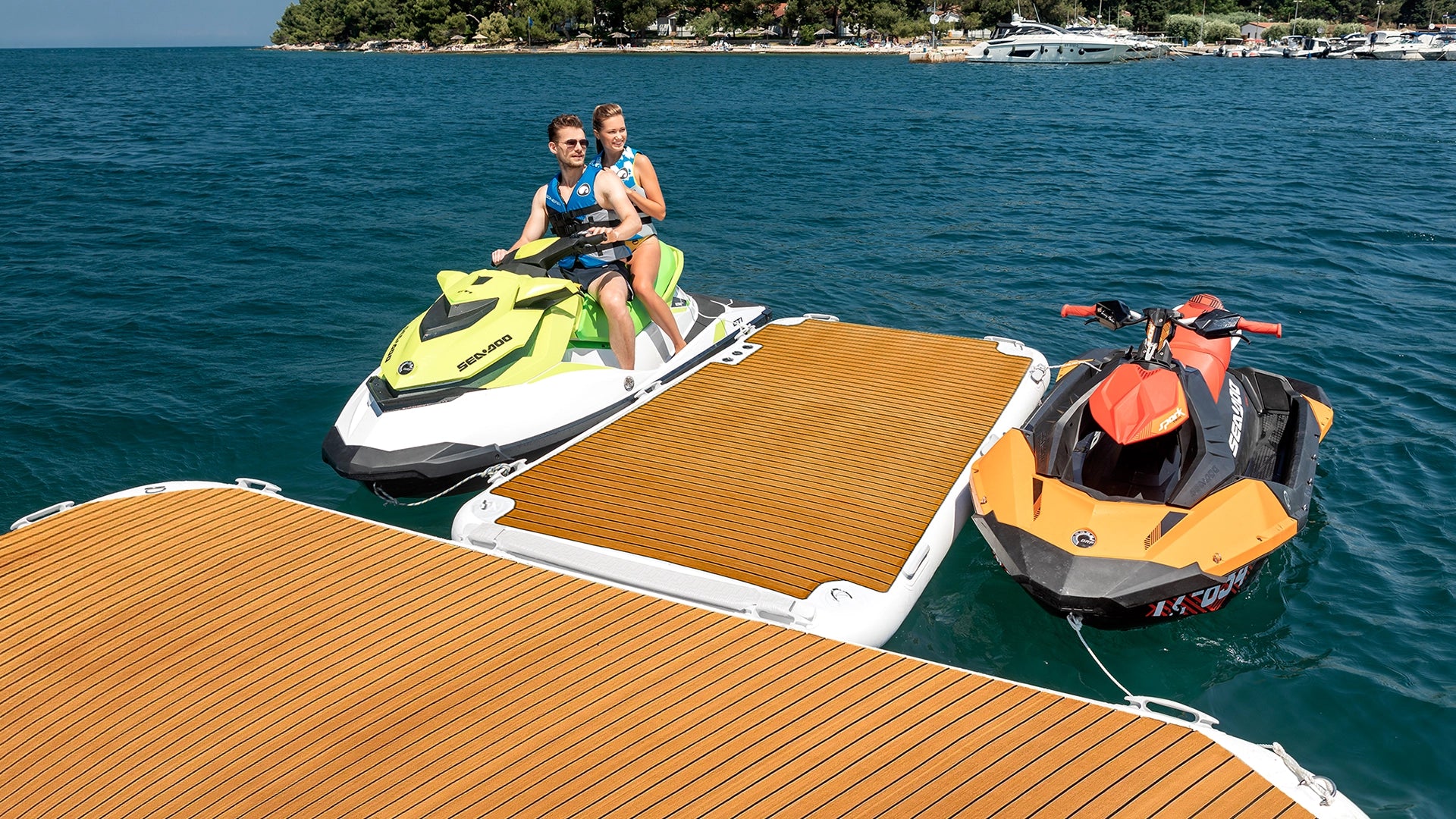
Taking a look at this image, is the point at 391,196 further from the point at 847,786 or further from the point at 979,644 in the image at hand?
the point at 847,786

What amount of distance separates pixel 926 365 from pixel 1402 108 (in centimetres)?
3043

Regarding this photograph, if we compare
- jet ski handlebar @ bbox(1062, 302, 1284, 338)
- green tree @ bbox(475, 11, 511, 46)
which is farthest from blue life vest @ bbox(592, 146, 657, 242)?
green tree @ bbox(475, 11, 511, 46)

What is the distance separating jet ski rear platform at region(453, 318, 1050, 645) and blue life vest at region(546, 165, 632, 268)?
41.3 inches

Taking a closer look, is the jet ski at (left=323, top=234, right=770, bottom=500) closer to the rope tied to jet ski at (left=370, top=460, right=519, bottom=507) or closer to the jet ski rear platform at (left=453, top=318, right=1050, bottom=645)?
the rope tied to jet ski at (left=370, top=460, right=519, bottom=507)

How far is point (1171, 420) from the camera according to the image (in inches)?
177

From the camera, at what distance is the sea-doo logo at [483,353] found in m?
5.43

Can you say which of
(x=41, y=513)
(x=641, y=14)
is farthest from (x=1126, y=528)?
(x=641, y=14)

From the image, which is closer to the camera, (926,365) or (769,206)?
(926,365)

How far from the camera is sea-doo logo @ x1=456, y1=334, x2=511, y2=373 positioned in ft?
17.8

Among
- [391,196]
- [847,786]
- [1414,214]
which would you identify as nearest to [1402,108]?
[1414,214]

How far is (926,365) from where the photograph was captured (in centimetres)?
668

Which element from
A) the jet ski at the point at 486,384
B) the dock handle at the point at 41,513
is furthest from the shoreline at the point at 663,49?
the dock handle at the point at 41,513

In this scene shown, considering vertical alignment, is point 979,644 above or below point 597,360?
below

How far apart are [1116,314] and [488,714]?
3721mm
